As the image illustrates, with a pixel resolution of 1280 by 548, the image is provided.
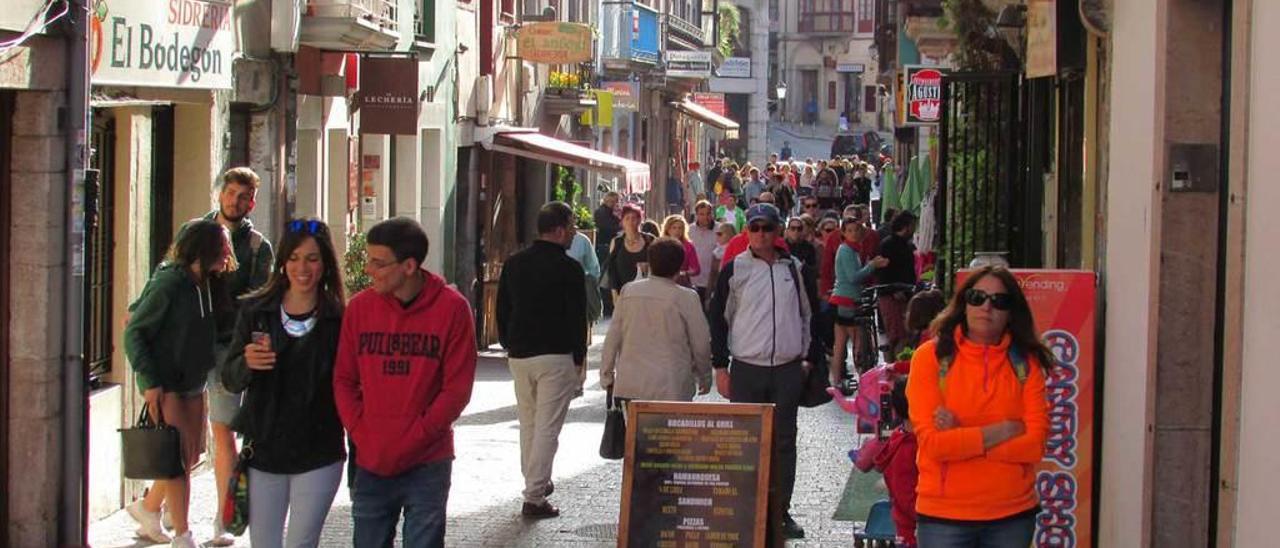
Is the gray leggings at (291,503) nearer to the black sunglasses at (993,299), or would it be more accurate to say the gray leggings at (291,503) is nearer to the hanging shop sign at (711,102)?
the black sunglasses at (993,299)

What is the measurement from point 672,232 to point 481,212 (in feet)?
29.2

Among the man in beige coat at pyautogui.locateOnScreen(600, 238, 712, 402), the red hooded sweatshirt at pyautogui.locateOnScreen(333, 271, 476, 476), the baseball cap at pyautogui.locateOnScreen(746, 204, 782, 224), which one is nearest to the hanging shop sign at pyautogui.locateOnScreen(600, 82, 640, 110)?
the baseball cap at pyautogui.locateOnScreen(746, 204, 782, 224)

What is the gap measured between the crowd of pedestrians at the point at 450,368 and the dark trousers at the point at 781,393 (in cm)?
1

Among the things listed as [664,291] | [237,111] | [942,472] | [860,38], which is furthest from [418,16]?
[860,38]

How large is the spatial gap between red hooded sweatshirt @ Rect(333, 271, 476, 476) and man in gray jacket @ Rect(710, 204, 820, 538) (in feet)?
11.5

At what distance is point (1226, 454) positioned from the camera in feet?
23.0

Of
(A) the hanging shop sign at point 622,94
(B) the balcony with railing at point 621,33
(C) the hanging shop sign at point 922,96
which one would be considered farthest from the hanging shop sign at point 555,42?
(B) the balcony with railing at point 621,33

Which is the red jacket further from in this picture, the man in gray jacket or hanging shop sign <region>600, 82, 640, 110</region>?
hanging shop sign <region>600, 82, 640, 110</region>

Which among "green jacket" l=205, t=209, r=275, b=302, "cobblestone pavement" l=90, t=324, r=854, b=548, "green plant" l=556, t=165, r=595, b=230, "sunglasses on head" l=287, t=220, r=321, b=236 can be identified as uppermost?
"green plant" l=556, t=165, r=595, b=230

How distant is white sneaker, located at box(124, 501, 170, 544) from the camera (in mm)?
10547

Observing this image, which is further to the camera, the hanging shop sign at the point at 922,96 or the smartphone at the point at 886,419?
the hanging shop sign at the point at 922,96

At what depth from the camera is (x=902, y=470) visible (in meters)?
8.84

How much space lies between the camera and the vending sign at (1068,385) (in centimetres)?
881

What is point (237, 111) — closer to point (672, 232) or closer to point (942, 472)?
point (672, 232)
